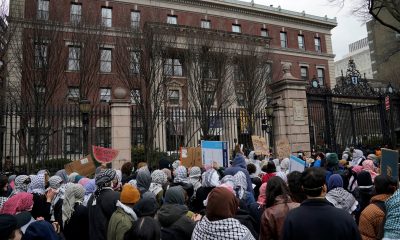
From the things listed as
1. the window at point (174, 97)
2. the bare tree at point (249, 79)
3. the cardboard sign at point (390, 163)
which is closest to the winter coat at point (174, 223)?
the cardboard sign at point (390, 163)

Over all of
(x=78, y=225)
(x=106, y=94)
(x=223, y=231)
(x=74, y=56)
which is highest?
(x=74, y=56)

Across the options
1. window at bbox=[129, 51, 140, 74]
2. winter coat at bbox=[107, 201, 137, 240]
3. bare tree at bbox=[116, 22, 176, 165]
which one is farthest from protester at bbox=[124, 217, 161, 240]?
window at bbox=[129, 51, 140, 74]

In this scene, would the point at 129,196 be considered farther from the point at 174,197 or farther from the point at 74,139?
the point at 74,139

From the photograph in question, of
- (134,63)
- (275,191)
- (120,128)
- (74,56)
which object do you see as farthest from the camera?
(74,56)

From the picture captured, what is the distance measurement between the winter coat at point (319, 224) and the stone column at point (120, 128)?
10622 millimetres

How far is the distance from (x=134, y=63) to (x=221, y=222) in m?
17.4

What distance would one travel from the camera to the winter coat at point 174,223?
3354 millimetres

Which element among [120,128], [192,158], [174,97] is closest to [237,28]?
[174,97]

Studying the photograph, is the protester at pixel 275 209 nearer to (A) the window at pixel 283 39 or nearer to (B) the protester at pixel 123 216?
(B) the protester at pixel 123 216

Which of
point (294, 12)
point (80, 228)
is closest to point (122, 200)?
point (80, 228)

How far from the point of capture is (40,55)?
53.2 ft

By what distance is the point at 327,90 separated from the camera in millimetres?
14953

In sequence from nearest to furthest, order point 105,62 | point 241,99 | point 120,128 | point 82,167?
1. point 82,167
2. point 120,128
3. point 241,99
4. point 105,62

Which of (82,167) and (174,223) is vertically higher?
(82,167)
